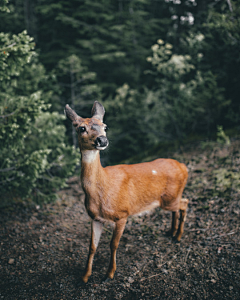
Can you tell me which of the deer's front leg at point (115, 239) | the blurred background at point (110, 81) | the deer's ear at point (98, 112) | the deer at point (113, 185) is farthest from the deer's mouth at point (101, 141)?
the deer's front leg at point (115, 239)

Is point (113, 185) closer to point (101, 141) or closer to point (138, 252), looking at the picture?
point (101, 141)

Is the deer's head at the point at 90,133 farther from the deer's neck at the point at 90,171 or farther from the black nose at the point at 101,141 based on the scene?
the deer's neck at the point at 90,171

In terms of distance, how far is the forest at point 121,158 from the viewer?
3270mm

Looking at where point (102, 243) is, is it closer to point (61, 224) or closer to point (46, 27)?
point (61, 224)

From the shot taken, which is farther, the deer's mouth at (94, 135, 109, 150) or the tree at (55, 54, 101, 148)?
the tree at (55, 54, 101, 148)

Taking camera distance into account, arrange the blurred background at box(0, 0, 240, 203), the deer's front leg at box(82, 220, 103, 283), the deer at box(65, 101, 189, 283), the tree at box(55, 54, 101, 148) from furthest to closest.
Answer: the tree at box(55, 54, 101, 148), the blurred background at box(0, 0, 240, 203), the deer's front leg at box(82, 220, 103, 283), the deer at box(65, 101, 189, 283)

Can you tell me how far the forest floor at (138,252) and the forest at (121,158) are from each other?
16 millimetres

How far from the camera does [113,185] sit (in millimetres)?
3105

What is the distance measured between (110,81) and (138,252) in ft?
27.8

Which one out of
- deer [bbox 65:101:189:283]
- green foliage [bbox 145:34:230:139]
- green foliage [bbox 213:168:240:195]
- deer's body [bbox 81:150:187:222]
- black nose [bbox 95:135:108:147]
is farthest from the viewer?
green foliage [bbox 145:34:230:139]

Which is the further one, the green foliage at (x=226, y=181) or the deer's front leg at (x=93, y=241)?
the green foliage at (x=226, y=181)

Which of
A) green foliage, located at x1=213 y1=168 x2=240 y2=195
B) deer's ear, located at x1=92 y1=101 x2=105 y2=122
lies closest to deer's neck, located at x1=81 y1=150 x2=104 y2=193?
deer's ear, located at x1=92 y1=101 x2=105 y2=122

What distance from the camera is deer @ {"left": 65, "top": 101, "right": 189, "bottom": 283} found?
2.80 meters

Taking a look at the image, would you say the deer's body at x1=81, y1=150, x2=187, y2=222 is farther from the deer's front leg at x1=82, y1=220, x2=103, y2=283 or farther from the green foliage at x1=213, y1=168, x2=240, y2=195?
the green foliage at x1=213, y1=168, x2=240, y2=195
